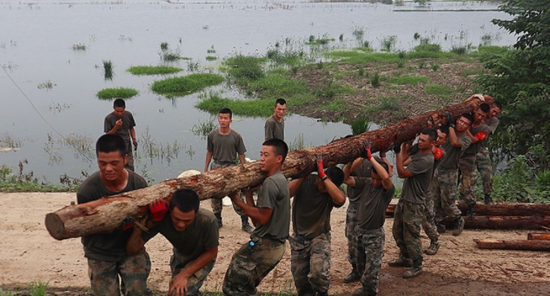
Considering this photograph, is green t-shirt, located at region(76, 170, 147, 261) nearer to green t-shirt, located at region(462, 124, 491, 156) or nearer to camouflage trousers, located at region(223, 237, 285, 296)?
camouflage trousers, located at region(223, 237, 285, 296)

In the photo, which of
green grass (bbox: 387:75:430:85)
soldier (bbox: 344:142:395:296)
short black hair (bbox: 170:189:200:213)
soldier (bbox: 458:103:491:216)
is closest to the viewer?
short black hair (bbox: 170:189:200:213)

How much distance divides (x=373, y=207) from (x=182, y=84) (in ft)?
63.5

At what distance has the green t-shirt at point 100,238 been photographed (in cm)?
464

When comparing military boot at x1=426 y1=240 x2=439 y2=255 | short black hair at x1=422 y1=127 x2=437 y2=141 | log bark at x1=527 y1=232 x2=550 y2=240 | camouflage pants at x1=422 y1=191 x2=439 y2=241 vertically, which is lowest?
military boot at x1=426 y1=240 x2=439 y2=255

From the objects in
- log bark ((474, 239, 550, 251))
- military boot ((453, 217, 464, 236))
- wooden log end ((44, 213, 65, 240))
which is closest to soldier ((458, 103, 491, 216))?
military boot ((453, 217, 464, 236))

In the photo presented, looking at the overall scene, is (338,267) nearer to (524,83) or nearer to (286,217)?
(286,217)

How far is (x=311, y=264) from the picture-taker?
562 centimetres

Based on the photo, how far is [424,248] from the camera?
7.73 m

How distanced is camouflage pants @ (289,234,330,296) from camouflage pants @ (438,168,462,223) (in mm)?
3041

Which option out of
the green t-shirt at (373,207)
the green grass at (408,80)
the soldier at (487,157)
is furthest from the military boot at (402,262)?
the green grass at (408,80)

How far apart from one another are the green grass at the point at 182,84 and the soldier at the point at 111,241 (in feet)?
61.9

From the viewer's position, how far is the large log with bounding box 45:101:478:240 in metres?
4.25

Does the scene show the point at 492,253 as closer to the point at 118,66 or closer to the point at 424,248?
the point at 424,248

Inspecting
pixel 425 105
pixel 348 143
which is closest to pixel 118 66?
pixel 425 105
